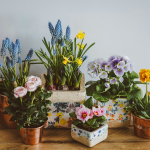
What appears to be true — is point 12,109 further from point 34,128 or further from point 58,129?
point 58,129

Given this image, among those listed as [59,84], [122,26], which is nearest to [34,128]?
[59,84]

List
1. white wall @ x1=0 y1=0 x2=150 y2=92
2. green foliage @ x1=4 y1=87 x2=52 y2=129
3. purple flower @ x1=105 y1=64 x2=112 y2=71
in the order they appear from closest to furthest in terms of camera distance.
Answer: green foliage @ x1=4 y1=87 x2=52 y2=129 < purple flower @ x1=105 y1=64 x2=112 y2=71 < white wall @ x1=0 y1=0 x2=150 y2=92

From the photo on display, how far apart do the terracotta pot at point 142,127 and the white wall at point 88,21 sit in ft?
1.86

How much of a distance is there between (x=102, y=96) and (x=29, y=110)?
433 millimetres

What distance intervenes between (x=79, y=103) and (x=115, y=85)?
25cm

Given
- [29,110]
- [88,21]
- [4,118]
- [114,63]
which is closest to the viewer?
[29,110]

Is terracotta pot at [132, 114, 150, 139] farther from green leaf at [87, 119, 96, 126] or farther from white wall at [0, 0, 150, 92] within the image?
white wall at [0, 0, 150, 92]

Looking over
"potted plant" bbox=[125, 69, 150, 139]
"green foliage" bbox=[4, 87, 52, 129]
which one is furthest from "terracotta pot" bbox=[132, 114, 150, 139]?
"green foliage" bbox=[4, 87, 52, 129]

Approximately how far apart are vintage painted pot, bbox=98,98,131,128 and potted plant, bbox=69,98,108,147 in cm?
12

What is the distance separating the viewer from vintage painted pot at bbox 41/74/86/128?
1053 mm

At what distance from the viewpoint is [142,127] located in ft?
3.29

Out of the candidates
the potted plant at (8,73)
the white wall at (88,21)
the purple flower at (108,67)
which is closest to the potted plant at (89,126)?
the purple flower at (108,67)

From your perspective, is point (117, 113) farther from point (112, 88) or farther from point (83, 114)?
point (83, 114)

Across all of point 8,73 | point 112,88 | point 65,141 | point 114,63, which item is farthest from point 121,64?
point 8,73
